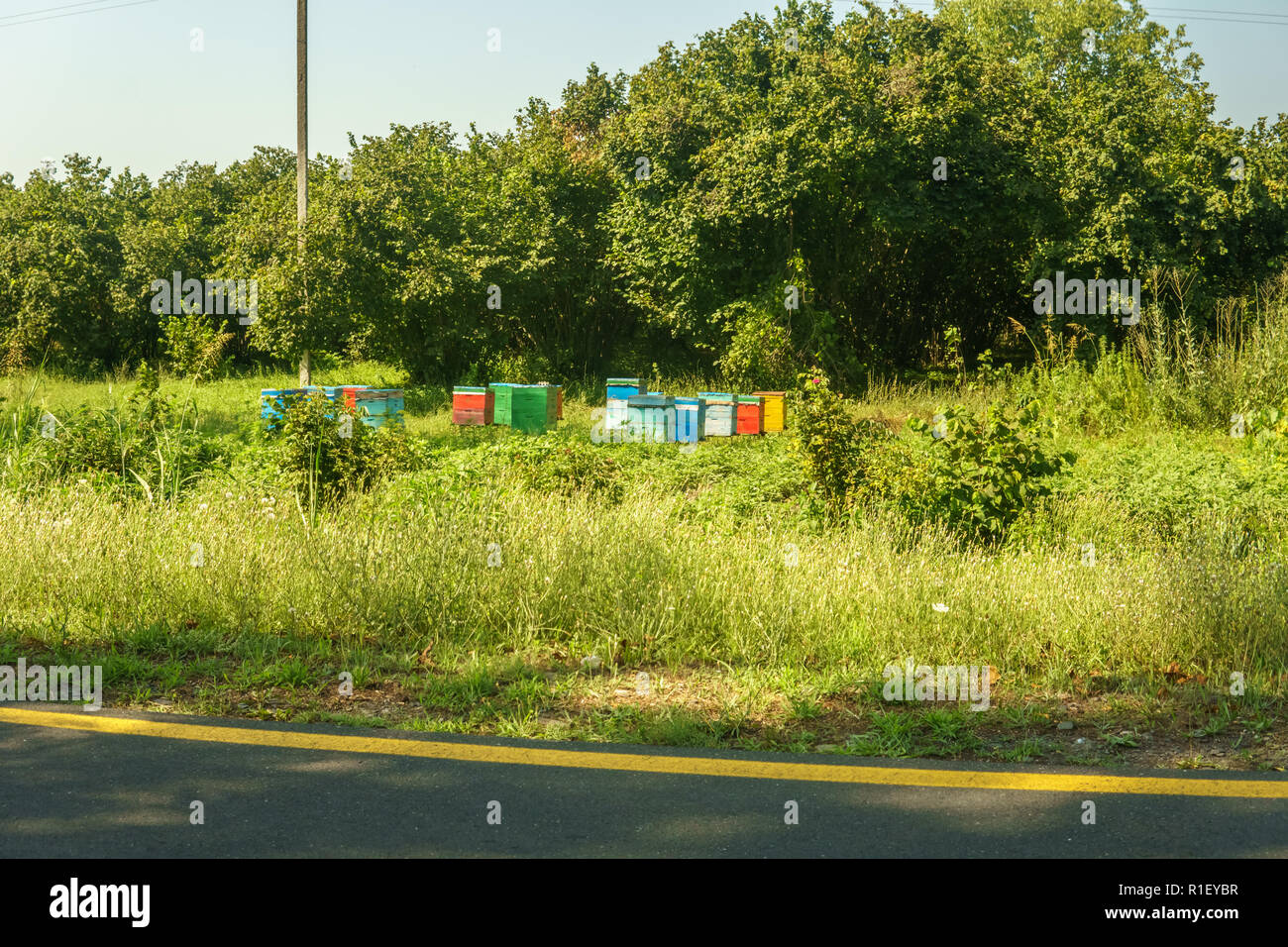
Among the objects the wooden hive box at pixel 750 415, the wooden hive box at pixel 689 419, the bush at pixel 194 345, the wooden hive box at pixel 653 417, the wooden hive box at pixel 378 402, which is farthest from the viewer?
the bush at pixel 194 345

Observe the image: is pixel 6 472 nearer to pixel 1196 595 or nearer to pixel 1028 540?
pixel 1028 540

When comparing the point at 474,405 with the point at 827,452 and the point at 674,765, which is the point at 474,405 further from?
the point at 674,765

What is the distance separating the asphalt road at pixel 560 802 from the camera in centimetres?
397

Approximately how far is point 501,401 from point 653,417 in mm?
3018

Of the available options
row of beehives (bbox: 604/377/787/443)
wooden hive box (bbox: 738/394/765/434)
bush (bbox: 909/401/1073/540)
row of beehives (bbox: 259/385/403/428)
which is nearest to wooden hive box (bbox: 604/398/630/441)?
row of beehives (bbox: 604/377/787/443)

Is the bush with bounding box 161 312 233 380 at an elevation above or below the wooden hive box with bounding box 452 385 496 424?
above

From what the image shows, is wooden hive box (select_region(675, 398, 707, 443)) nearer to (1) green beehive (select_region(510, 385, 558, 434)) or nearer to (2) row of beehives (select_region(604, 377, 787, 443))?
(2) row of beehives (select_region(604, 377, 787, 443))

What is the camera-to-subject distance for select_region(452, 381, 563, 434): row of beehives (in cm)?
1859

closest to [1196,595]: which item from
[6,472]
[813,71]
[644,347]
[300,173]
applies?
[6,472]

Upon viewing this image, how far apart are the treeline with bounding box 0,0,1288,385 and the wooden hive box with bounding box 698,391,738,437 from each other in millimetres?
5519

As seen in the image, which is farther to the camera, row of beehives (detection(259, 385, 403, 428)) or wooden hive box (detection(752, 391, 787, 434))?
wooden hive box (detection(752, 391, 787, 434))

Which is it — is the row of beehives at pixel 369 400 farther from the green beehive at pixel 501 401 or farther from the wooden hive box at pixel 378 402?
the green beehive at pixel 501 401

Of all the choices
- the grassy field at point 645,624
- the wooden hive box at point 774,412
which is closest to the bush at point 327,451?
the grassy field at point 645,624

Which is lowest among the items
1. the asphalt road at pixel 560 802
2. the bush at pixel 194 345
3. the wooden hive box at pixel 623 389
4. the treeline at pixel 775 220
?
the asphalt road at pixel 560 802
